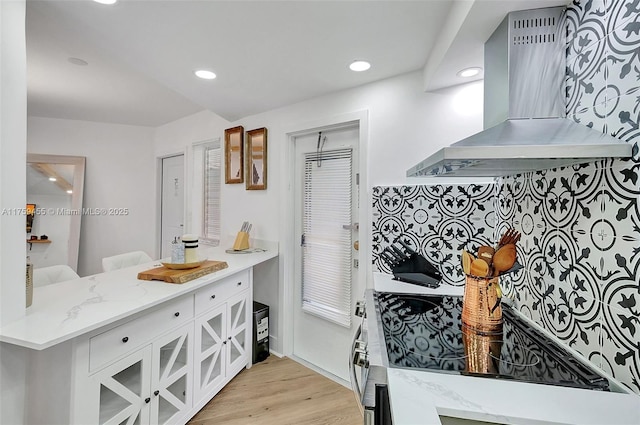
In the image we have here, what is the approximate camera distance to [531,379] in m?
0.78

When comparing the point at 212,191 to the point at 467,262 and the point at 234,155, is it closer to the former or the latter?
the point at 234,155

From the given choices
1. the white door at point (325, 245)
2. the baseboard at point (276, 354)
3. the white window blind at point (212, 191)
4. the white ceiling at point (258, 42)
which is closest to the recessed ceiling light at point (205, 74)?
the white ceiling at point (258, 42)

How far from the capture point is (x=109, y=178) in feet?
12.0

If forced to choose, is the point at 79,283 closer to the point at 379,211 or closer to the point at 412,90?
the point at 379,211

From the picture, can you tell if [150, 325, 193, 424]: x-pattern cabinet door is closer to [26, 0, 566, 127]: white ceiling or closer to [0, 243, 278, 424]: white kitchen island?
[0, 243, 278, 424]: white kitchen island

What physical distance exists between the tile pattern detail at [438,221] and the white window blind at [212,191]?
6.68 ft

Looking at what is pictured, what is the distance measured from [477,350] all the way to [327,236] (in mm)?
1529

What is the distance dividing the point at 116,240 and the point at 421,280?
3.72m

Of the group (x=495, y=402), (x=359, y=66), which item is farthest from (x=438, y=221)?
(x=495, y=402)

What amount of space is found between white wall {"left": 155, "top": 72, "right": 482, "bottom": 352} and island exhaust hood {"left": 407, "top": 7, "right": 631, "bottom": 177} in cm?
58

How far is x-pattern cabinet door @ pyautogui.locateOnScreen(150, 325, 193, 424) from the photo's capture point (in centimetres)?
150

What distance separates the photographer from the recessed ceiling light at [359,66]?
1746 mm

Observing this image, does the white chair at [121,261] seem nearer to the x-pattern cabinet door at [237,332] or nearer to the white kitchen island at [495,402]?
the x-pattern cabinet door at [237,332]

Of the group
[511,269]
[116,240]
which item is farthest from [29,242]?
[511,269]
